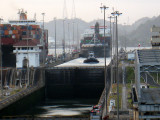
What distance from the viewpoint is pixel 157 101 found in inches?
1262

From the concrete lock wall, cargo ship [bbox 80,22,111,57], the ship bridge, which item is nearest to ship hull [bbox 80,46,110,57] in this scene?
cargo ship [bbox 80,22,111,57]

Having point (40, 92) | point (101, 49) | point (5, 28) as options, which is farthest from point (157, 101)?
point (101, 49)

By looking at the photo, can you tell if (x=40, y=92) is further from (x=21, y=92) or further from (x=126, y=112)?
(x=126, y=112)

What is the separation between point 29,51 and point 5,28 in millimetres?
19036

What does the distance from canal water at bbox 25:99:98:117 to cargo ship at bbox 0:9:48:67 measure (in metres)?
15.5

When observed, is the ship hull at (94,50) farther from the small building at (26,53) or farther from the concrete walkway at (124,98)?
the concrete walkway at (124,98)

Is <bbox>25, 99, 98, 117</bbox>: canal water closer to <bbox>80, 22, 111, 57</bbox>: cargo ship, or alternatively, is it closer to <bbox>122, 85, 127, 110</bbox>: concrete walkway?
<bbox>122, 85, 127, 110</bbox>: concrete walkway

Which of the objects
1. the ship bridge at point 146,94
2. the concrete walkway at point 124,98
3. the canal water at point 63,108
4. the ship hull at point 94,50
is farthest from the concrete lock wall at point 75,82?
the ship hull at point 94,50

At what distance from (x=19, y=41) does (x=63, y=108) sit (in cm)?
3645

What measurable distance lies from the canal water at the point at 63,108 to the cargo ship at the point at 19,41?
50.8 ft

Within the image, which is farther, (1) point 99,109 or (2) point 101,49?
(2) point 101,49

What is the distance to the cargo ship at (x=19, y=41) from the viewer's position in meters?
82.8

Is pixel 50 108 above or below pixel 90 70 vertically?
below

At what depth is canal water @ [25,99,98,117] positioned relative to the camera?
55.4 meters
